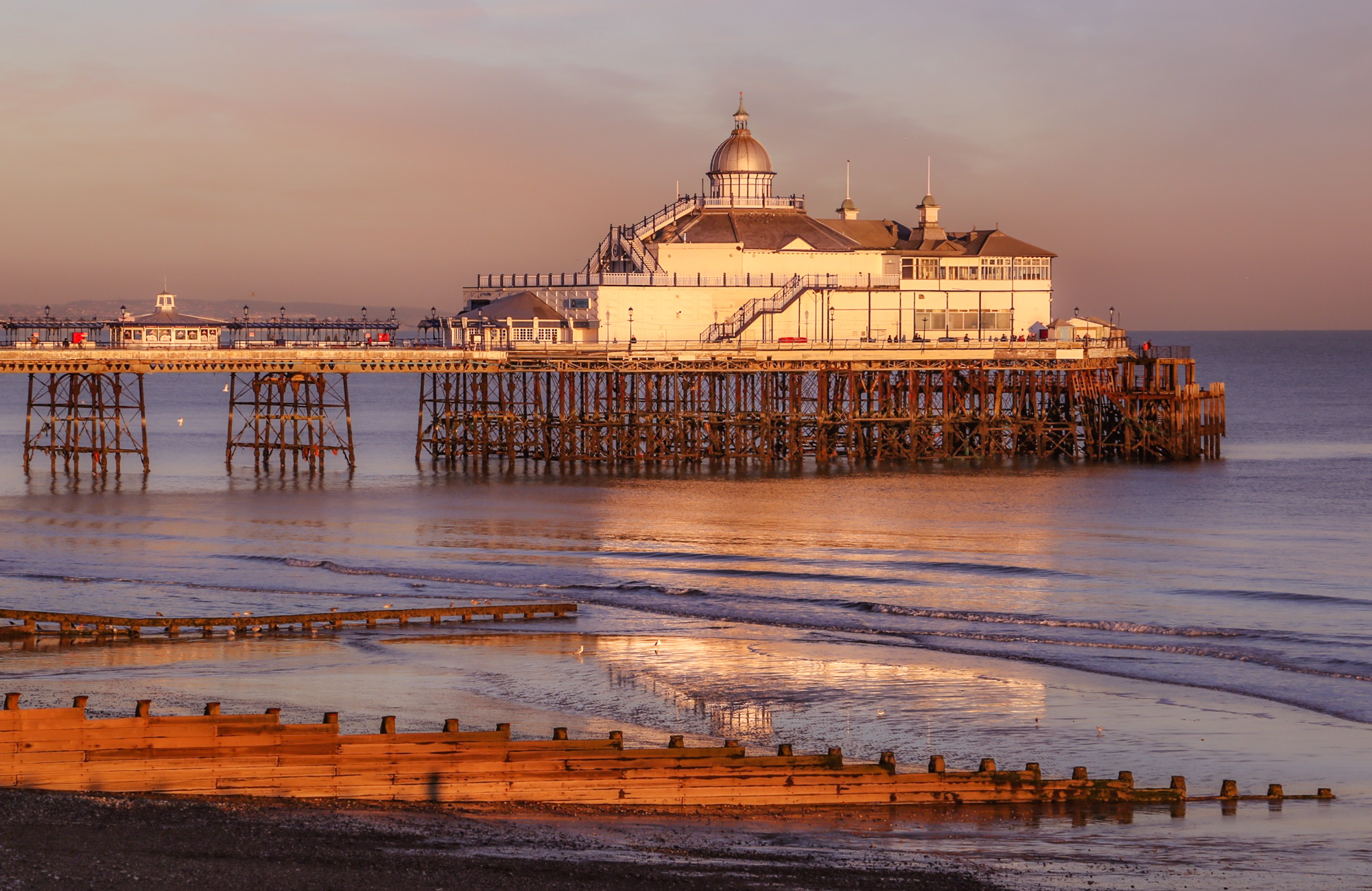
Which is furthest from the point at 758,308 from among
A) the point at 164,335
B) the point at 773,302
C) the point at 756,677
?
the point at 756,677

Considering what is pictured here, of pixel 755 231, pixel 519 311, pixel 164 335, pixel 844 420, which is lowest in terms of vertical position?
pixel 844 420

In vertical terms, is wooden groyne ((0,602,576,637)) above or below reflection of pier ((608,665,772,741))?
above

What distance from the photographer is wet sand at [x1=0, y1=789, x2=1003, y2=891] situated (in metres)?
14.5

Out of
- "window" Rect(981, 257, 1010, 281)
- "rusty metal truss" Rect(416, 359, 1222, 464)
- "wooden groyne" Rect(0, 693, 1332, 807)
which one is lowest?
"wooden groyne" Rect(0, 693, 1332, 807)

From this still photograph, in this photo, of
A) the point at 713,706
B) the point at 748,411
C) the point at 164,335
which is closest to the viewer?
the point at 713,706

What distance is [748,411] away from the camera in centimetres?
6372

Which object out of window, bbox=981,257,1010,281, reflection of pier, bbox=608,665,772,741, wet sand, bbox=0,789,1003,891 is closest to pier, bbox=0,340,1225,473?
window, bbox=981,257,1010,281

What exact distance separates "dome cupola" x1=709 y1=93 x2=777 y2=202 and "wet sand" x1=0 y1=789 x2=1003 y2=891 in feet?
183

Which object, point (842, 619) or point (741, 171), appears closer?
point (842, 619)

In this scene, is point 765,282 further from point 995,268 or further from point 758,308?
point 995,268

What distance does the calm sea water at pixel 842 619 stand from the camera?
2002 centimetres

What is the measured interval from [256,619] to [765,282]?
41.0 meters

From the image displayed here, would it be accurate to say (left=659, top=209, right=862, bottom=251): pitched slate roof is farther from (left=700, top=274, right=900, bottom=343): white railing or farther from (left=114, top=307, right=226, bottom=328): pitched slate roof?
(left=114, top=307, right=226, bottom=328): pitched slate roof

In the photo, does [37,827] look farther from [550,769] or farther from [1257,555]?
[1257,555]
